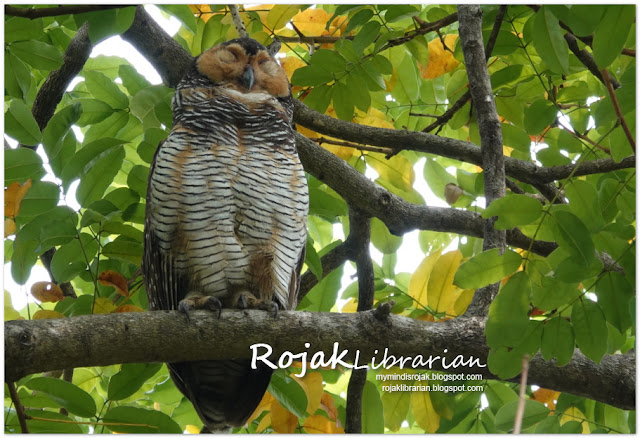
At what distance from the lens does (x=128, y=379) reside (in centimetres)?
247

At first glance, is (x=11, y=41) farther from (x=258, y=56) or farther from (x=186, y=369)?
(x=186, y=369)

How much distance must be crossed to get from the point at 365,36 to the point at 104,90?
119cm

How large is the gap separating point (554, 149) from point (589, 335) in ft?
3.58

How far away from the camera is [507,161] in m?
3.09

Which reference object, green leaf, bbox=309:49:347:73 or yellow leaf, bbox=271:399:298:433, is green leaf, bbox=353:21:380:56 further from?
yellow leaf, bbox=271:399:298:433

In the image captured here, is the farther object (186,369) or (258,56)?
(258,56)

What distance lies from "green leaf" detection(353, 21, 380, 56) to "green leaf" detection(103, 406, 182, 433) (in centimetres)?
147

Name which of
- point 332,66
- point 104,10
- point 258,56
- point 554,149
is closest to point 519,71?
point 554,149

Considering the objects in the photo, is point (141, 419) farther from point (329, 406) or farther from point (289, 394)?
point (329, 406)

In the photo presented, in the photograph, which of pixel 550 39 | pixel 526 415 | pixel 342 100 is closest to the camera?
pixel 550 39

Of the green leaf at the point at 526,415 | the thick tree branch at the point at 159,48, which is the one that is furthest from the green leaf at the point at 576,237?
the thick tree branch at the point at 159,48

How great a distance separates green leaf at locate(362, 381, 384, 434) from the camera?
9.16 feet

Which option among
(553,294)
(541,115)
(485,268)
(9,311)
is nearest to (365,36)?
(541,115)

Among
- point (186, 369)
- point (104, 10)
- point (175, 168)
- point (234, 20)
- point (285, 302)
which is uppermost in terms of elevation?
point (234, 20)
